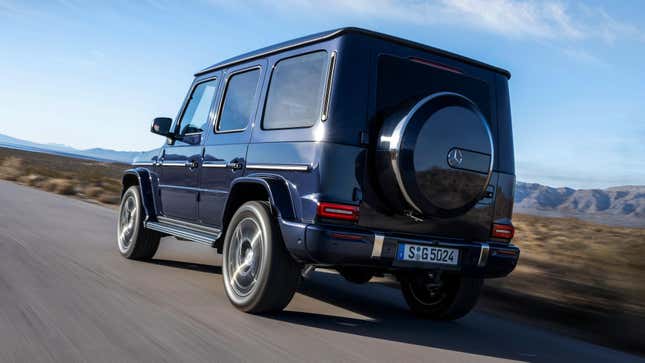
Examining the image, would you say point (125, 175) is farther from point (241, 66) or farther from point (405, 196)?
point (405, 196)

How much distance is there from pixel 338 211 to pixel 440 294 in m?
1.66

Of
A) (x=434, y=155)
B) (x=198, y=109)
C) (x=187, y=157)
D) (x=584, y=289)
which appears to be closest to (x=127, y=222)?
(x=187, y=157)

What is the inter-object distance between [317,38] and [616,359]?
2881 millimetres

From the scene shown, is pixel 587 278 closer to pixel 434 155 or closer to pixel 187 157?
pixel 434 155

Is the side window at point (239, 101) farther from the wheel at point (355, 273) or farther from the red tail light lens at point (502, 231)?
the red tail light lens at point (502, 231)

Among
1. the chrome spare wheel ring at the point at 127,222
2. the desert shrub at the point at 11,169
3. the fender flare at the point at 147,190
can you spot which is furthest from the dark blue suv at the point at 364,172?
the desert shrub at the point at 11,169

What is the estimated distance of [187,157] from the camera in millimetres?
5801

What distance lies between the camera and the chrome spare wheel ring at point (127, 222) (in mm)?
6480

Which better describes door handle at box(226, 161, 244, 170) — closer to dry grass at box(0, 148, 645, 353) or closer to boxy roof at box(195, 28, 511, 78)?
boxy roof at box(195, 28, 511, 78)

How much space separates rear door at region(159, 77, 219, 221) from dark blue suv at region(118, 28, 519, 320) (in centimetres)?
51

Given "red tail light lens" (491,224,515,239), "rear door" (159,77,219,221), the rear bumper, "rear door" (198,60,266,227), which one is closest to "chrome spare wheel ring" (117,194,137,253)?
"rear door" (159,77,219,221)

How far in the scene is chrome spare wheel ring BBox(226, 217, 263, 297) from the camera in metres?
4.35

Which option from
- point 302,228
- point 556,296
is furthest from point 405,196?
point 556,296

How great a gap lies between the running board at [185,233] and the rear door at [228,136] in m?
0.12
